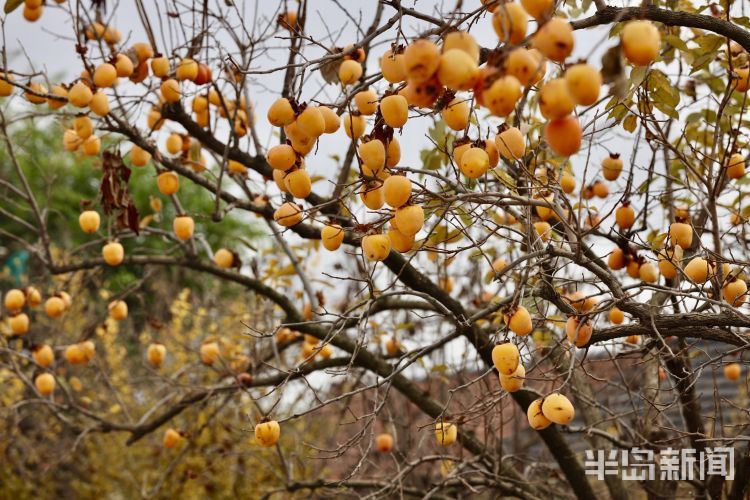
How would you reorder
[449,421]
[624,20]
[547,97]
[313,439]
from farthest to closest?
[313,439] → [449,421] → [624,20] → [547,97]

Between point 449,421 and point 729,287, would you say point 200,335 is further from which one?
point 729,287

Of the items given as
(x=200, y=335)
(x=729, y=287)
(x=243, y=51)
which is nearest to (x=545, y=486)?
(x=729, y=287)

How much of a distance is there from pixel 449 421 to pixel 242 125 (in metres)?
1.54

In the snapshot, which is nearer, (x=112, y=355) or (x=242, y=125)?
(x=242, y=125)

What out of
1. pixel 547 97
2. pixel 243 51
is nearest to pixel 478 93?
pixel 547 97

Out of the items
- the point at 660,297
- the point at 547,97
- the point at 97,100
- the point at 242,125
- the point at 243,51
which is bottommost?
the point at 547,97

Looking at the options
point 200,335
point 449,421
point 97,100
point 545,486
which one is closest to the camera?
point 449,421

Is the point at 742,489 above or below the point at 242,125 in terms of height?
below

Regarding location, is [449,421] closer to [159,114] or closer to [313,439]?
[159,114]

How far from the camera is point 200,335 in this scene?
22.6 ft

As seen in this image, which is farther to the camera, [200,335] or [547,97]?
[200,335]

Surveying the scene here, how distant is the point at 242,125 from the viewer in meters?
3.00

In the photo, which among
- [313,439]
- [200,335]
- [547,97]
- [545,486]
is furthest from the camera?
[200,335]

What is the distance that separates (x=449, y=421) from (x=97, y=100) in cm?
164
